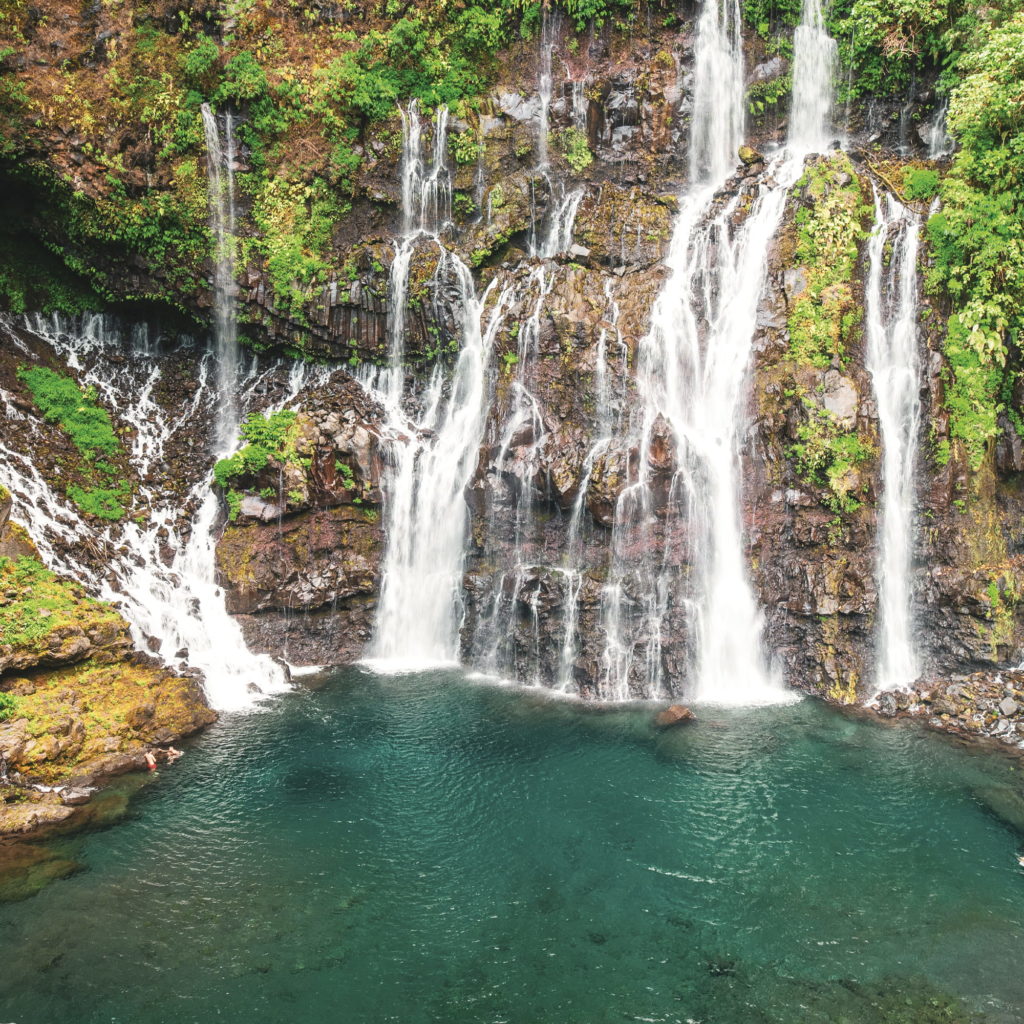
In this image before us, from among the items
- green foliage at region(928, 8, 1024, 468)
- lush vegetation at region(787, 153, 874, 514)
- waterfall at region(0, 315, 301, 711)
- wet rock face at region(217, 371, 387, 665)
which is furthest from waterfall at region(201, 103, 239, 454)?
green foliage at region(928, 8, 1024, 468)

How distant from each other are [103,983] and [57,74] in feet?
73.6

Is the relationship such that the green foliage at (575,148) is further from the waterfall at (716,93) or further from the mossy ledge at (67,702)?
the mossy ledge at (67,702)

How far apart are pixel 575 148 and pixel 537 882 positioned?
68.1 ft

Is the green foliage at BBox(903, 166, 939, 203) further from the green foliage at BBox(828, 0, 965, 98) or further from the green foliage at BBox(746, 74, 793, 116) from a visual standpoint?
the green foliage at BBox(746, 74, 793, 116)

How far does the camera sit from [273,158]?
22531 mm

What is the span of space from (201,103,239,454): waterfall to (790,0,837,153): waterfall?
17384 millimetres

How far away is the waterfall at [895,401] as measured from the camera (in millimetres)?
16562

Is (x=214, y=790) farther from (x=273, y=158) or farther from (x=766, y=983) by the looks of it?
(x=273, y=158)

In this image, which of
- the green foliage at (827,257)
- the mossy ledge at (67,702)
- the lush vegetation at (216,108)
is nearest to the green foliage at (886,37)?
the green foliage at (827,257)

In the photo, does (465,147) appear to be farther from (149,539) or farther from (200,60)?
(149,539)

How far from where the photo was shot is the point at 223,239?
2172 cm

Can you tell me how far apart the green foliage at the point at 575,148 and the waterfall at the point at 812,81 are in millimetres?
A: 6417

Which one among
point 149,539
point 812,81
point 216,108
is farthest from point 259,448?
point 812,81

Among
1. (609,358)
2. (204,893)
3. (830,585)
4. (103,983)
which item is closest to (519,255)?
(609,358)
